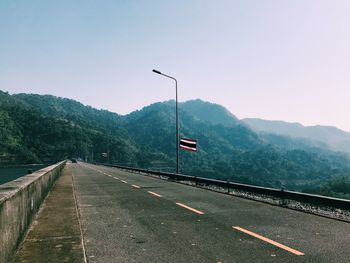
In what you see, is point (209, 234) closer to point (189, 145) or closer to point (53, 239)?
point (53, 239)

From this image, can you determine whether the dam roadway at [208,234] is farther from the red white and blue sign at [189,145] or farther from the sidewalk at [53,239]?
the red white and blue sign at [189,145]

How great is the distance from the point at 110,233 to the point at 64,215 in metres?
2.52

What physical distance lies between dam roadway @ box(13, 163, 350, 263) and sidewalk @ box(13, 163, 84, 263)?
0.81 ft

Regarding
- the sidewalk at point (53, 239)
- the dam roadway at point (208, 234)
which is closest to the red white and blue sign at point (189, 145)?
the dam roadway at point (208, 234)

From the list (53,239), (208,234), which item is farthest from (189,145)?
(53,239)

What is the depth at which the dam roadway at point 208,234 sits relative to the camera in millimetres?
5996

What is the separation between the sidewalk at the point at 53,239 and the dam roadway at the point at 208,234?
0.25 metres

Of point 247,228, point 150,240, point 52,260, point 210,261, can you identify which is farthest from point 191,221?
point 52,260

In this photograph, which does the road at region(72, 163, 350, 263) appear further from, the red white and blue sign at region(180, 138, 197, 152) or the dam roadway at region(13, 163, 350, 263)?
the red white and blue sign at region(180, 138, 197, 152)

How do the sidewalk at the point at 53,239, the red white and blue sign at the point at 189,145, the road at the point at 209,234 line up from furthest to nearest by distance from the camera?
the red white and blue sign at the point at 189,145, the road at the point at 209,234, the sidewalk at the point at 53,239

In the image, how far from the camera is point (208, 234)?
7543mm

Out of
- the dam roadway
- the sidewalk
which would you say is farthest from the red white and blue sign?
the sidewalk

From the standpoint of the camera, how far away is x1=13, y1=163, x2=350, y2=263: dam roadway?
6.00 meters

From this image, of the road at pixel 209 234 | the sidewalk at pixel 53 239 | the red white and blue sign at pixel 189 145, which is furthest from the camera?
the red white and blue sign at pixel 189 145
